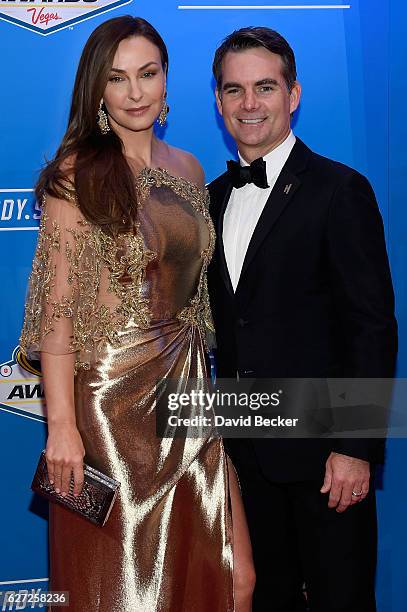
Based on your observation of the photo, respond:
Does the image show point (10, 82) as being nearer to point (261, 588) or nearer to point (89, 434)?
point (89, 434)

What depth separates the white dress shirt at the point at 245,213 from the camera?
2.47 metres

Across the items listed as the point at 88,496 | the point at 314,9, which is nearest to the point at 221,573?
the point at 88,496

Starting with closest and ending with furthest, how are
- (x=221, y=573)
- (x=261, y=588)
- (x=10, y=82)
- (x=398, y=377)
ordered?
(x=221, y=573) → (x=261, y=588) → (x=10, y=82) → (x=398, y=377)

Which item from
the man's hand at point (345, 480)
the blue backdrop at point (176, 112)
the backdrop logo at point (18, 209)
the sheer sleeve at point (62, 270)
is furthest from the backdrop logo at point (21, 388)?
the man's hand at point (345, 480)

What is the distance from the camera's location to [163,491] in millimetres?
2396

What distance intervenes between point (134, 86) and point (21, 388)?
4.22ft

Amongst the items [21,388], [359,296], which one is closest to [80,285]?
[359,296]

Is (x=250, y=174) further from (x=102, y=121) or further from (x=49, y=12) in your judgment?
(x=49, y=12)

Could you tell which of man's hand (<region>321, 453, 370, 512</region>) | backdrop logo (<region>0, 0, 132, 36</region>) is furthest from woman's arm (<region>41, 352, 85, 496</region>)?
backdrop logo (<region>0, 0, 132, 36</region>)

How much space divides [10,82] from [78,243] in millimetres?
1029

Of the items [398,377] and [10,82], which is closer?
[10,82]

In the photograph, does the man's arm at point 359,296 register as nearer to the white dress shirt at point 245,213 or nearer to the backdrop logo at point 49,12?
the white dress shirt at point 245,213

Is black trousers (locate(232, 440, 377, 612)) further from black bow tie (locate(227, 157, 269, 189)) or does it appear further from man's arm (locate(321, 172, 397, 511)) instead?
black bow tie (locate(227, 157, 269, 189))

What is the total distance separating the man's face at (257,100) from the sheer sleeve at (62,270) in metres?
0.56
